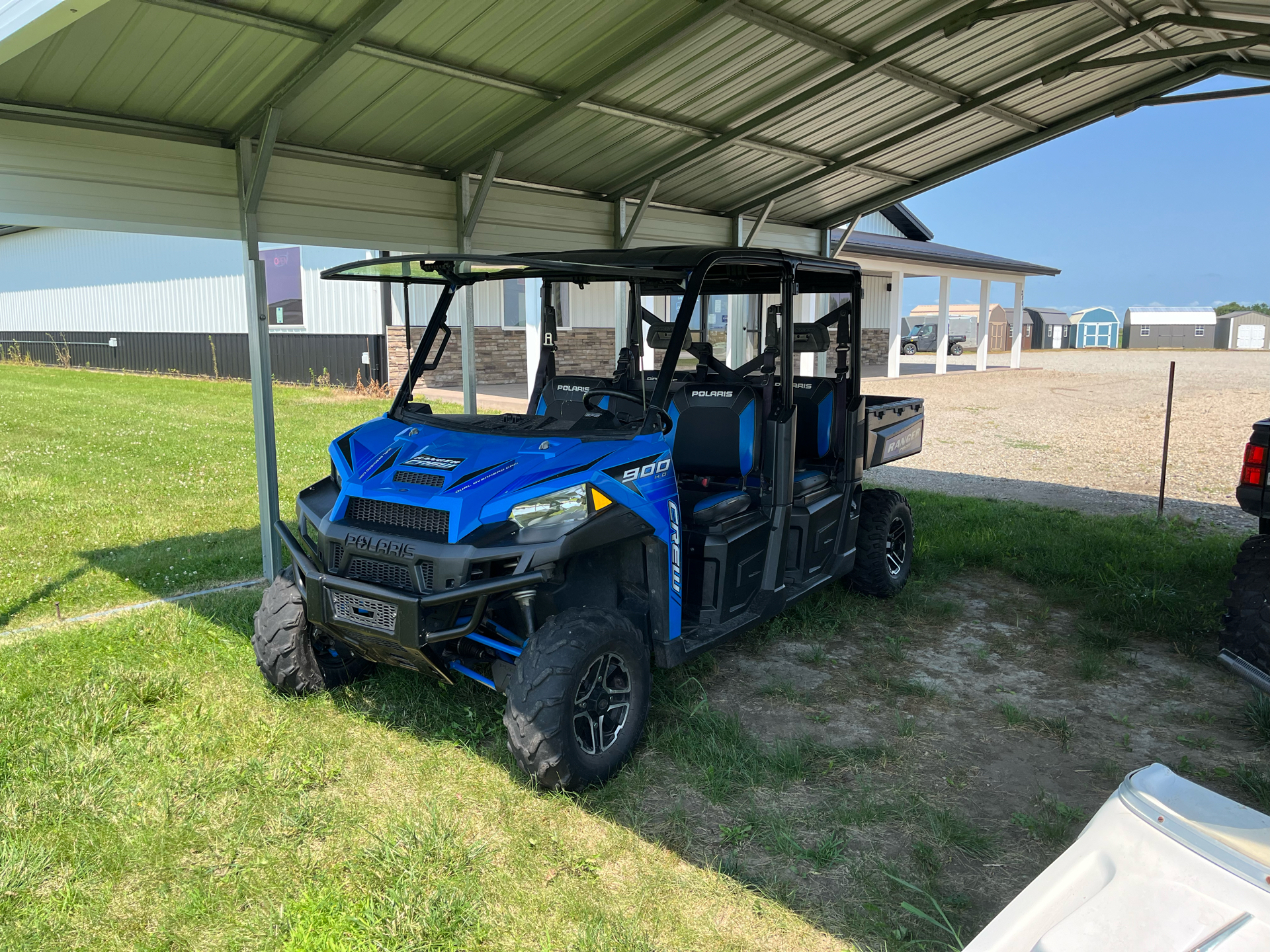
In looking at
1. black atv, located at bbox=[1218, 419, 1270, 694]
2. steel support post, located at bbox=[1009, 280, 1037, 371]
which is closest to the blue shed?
steel support post, located at bbox=[1009, 280, 1037, 371]

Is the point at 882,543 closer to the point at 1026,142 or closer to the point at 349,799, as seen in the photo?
the point at 349,799

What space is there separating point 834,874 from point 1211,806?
1270 millimetres

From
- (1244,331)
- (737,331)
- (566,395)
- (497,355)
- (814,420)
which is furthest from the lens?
(1244,331)

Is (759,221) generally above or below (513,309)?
above

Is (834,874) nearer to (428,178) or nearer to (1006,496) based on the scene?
(428,178)

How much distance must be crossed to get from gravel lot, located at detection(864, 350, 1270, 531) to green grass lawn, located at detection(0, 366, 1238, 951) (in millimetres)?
3733

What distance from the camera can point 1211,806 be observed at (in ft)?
8.05

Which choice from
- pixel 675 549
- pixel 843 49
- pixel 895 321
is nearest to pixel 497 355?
pixel 895 321

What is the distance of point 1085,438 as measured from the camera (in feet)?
48.8

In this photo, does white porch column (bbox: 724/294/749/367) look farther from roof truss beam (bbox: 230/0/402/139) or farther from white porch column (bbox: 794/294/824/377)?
roof truss beam (bbox: 230/0/402/139)

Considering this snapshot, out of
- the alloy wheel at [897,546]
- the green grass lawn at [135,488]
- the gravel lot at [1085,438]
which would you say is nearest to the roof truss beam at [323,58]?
the green grass lawn at [135,488]

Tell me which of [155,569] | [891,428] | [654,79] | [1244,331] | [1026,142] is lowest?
[155,569]

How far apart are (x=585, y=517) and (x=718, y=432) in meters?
1.40

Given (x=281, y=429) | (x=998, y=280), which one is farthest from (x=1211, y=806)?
(x=998, y=280)
